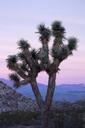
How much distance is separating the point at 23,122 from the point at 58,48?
28.9ft

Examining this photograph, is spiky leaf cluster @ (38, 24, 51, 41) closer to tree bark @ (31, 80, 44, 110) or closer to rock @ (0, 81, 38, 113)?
tree bark @ (31, 80, 44, 110)

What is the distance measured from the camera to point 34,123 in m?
32.2

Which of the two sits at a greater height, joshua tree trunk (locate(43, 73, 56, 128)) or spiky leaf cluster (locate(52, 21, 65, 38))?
spiky leaf cluster (locate(52, 21, 65, 38))

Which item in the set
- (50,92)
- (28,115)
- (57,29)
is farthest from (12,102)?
(57,29)

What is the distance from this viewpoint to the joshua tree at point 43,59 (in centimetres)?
2567

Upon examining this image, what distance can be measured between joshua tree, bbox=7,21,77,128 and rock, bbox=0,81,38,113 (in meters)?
15.7

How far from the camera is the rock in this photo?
4347cm

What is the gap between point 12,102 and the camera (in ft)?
149

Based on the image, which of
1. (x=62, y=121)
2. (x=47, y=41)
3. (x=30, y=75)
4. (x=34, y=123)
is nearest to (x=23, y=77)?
(x=30, y=75)

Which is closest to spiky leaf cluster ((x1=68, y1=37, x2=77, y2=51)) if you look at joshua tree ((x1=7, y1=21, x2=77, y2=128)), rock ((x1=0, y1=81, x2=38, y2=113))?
joshua tree ((x1=7, y1=21, x2=77, y2=128))

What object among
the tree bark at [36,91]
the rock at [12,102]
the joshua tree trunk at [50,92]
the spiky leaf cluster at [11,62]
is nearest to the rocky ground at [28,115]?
the rock at [12,102]

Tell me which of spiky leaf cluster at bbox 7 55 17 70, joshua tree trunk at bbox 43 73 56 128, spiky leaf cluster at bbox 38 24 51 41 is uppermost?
spiky leaf cluster at bbox 38 24 51 41

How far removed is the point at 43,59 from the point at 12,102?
1996 cm

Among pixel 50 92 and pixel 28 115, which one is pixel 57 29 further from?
pixel 28 115
